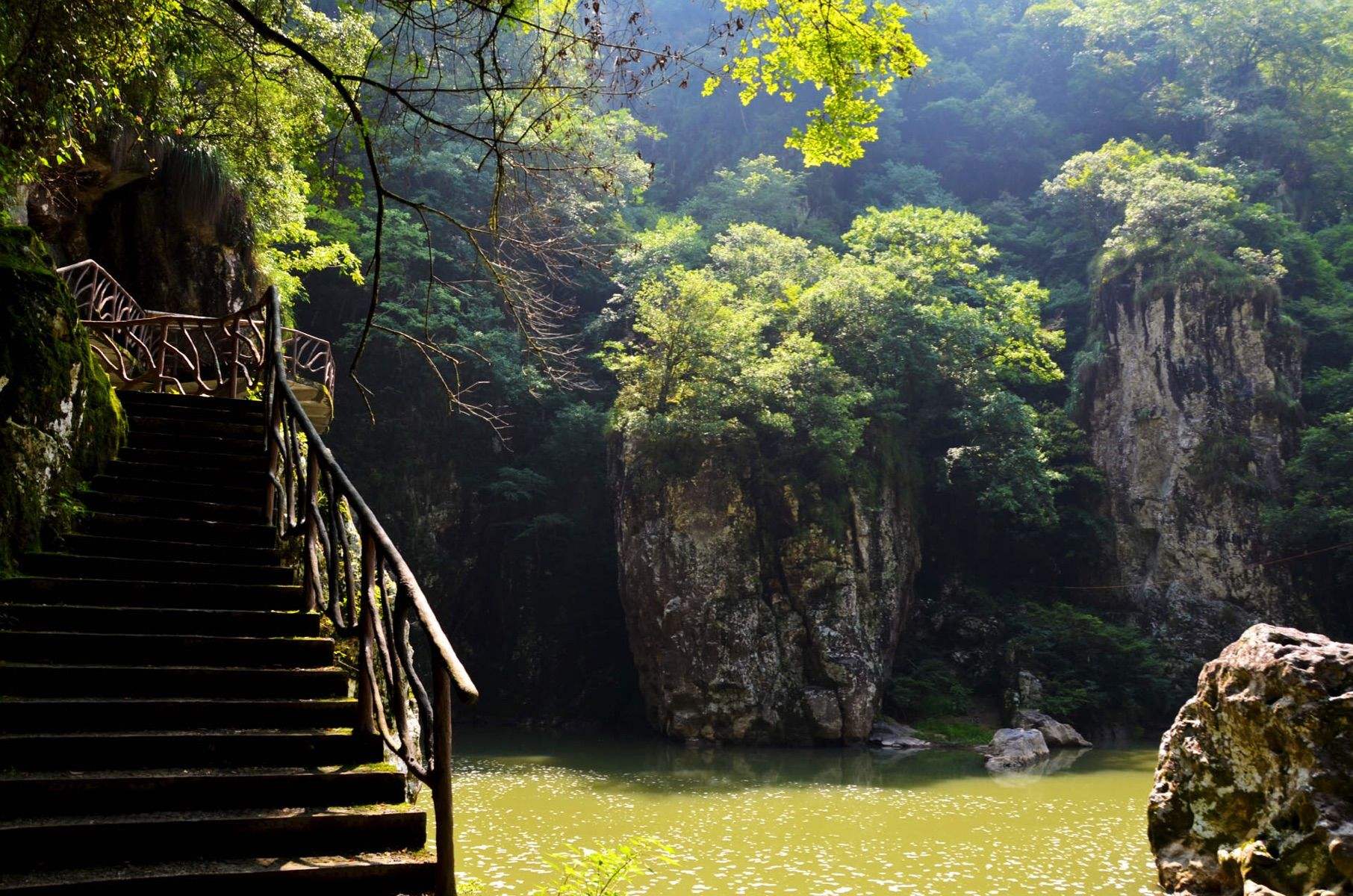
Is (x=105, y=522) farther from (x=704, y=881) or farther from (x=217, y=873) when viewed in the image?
(x=704, y=881)

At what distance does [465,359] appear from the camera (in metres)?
20.0

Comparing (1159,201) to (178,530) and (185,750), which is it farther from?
(185,750)

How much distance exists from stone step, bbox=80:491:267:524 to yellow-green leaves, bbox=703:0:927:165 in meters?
3.58

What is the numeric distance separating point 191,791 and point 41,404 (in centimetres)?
293

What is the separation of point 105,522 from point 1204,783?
8178 mm

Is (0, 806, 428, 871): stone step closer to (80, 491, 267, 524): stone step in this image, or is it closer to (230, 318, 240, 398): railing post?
A: (80, 491, 267, 524): stone step

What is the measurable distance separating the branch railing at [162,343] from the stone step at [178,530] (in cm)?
226

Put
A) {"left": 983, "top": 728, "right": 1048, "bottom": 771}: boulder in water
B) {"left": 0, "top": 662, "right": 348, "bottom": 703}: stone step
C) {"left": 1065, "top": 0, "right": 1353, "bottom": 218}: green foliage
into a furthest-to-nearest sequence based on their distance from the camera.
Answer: {"left": 1065, "top": 0, "right": 1353, "bottom": 218}: green foliage < {"left": 983, "top": 728, "right": 1048, "bottom": 771}: boulder in water < {"left": 0, "top": 662, "right": 348, "bottom": 703}: stone step

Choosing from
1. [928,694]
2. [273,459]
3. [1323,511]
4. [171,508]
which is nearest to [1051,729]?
[928,694]

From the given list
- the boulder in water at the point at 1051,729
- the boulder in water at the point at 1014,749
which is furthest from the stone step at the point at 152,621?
the boulder in water at the point at 1051,729

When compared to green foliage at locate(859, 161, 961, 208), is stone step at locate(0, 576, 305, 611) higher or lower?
lower

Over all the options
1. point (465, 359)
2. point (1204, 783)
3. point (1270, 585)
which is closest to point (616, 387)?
point (465, 359)

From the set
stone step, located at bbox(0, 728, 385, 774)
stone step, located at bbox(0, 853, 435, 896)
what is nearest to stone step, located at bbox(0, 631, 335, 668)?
stone step, located at bbox(0, 728, 385, 774)

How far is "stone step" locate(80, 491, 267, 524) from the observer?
204 inches
